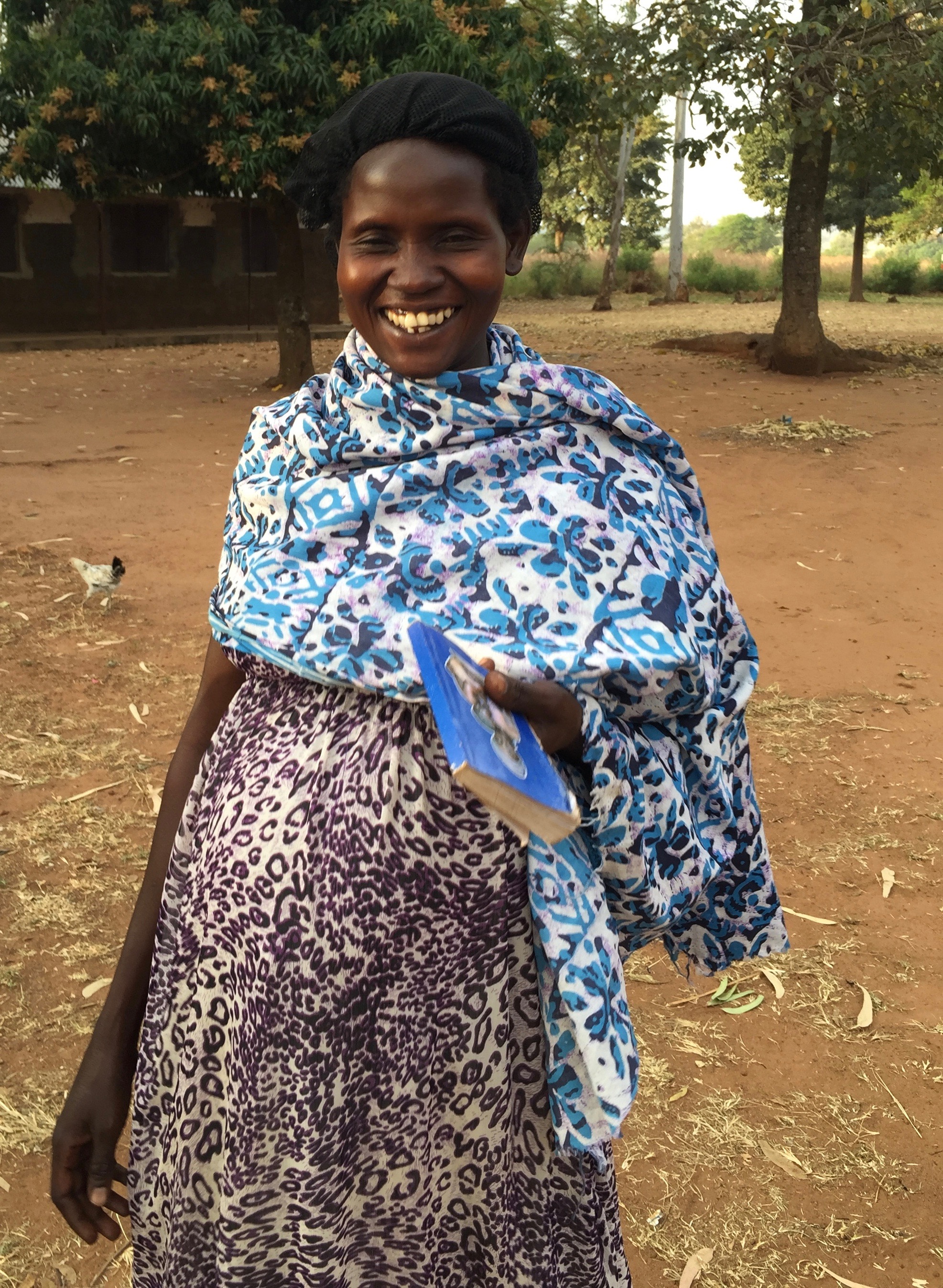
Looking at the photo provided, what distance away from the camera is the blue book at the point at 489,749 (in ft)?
3.59

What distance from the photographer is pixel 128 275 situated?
704 inches

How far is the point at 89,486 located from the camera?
843 cm

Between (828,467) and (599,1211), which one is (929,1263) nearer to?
(599,1211)

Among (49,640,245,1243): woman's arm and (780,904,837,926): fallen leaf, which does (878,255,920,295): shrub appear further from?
(49,640,245,1243): woman's arm

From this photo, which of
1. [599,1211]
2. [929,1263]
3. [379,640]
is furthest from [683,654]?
[929,1263]

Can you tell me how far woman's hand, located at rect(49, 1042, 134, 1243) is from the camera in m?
1.60

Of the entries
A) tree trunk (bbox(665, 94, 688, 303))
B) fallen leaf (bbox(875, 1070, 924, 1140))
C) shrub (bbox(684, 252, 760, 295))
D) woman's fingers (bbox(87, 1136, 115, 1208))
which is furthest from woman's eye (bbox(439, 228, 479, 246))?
shrub (bbox(684, 252, 760, 295))

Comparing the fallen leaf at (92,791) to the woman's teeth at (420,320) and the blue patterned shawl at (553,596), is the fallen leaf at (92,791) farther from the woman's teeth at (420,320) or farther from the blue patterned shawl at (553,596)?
the woman's teeth at (420,320)

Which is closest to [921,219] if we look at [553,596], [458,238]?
[458,238]

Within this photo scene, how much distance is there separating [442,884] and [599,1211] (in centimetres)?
55

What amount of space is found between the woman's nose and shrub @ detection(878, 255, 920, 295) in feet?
120

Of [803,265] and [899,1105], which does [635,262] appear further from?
[899,1105]

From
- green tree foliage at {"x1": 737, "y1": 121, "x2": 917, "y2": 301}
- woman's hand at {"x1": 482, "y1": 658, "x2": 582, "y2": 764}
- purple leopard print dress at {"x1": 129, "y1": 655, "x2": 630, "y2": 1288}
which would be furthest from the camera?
green tree foliage at {"x1": 737, "y1": 121, "x2": 917, "y2": 301}

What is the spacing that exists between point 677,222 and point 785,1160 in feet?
94.2
